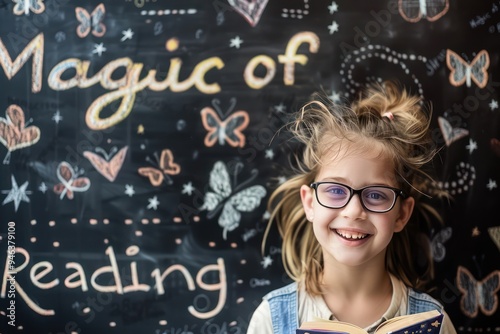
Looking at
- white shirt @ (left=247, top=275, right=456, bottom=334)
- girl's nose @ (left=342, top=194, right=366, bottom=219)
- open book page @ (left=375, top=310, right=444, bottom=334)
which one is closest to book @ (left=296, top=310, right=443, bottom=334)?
open book page @ (left=375, top=310, right=444, bottom=334)

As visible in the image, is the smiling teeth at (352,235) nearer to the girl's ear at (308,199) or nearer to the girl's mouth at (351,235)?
the girl's mouth at (351,235)

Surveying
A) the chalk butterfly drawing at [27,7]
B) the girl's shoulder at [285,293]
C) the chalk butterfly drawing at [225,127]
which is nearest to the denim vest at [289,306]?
the girl's shoulder at [285,293]

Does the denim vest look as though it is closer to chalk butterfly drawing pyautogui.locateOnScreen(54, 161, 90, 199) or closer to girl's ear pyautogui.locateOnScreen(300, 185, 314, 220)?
girl's ear pyautogui.locateOnScreen(300, 185, 314, 220)

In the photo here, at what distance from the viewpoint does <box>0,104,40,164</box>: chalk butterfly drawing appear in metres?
1.68

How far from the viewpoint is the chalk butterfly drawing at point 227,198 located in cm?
169

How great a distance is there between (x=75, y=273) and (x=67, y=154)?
14.8 inches

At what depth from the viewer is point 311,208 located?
4.88 ft

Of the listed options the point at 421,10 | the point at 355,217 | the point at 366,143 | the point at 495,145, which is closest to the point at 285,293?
the point at 355,217

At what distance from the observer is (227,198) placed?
1690 mm

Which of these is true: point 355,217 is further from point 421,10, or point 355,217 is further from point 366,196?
point 421,10

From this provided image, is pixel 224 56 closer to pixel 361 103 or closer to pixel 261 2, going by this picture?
pixel 261 2

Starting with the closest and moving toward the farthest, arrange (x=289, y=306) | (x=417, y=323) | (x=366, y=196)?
1. (x=417, y=323)
2. (x=366, y=196)
3. (x=289, y=306)

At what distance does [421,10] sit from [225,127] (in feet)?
2.34

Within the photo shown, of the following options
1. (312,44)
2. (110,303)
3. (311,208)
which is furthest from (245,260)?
(312,44)
